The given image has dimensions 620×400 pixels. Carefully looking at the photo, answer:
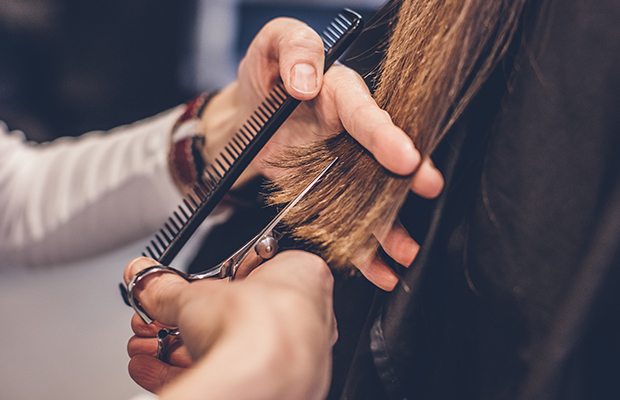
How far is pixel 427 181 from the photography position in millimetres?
351

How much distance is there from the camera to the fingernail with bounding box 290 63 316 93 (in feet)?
1.34

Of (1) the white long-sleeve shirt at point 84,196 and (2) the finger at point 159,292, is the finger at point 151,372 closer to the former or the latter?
(2) the finger at point 159,292

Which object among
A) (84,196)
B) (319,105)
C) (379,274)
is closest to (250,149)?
(319,105)

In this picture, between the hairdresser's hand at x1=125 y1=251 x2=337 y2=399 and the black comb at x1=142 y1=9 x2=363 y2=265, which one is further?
the black comb at x1=142 y1=9 x2=363 y2=265

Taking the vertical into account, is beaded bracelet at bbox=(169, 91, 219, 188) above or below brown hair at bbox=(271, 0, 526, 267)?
below

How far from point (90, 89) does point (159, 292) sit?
1.42m

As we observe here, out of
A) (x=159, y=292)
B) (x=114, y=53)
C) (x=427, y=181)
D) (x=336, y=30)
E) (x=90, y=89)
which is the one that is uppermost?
(x=336, y=30)

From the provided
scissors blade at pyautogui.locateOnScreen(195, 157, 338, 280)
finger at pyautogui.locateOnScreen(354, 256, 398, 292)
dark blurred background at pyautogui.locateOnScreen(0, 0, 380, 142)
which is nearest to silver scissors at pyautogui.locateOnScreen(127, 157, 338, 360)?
scissors blade at pyautogui.locateOnScreen(195, 157, 338, 280)

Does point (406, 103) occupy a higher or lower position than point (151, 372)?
higher

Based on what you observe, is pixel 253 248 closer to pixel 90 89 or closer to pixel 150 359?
pixel 150 359

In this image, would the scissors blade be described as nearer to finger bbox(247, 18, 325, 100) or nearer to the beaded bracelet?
finger bbox(247, 18, 325, 100)

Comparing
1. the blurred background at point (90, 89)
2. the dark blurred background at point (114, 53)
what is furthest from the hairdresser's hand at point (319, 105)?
the dark blurred background at point (114, 53)

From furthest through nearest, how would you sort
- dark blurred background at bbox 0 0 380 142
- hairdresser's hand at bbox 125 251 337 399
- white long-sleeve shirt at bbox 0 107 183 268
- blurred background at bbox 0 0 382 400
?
dark blurred background at bbox 0 0 380 142 < white long-sleeve shirt at bbox 0 107 183 268 < blurred background at bbox 0 0 382 400 < hairdresser's hand at bbox 125 251 337 399

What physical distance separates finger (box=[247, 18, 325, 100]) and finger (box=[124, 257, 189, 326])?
0.24m
